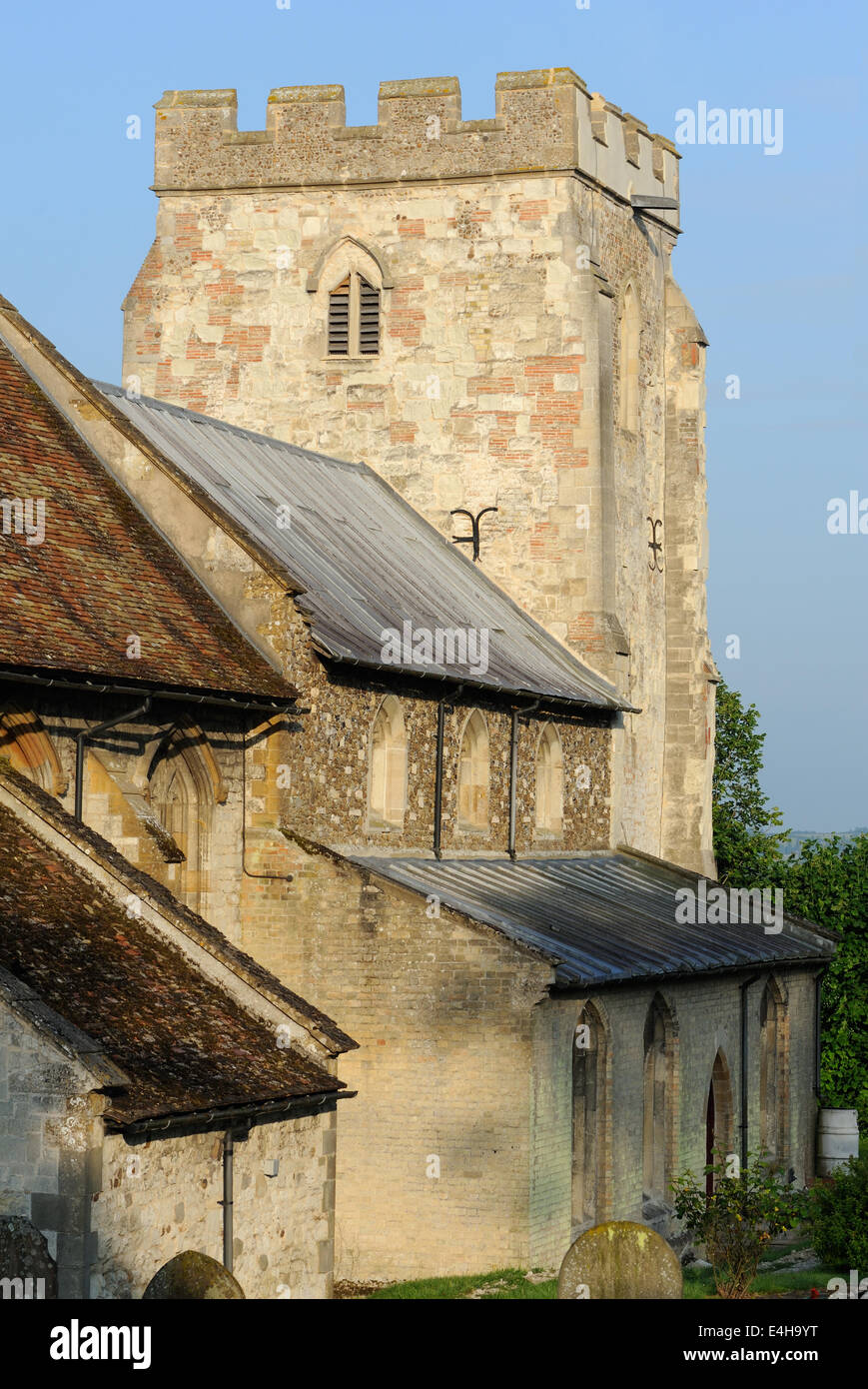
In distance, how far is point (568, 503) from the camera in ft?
111

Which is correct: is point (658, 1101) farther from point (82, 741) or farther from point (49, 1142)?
point (49, 1142)

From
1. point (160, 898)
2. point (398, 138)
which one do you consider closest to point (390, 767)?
point (160, 898)

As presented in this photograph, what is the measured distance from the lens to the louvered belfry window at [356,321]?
114 feet

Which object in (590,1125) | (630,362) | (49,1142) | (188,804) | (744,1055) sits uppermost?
(630,362)

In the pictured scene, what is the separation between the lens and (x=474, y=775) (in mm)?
28891

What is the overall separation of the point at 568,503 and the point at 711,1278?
45.9 ft

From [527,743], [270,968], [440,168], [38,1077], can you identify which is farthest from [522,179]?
[38,1077]

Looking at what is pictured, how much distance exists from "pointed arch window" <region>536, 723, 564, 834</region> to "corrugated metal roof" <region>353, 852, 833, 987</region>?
0.62 meters

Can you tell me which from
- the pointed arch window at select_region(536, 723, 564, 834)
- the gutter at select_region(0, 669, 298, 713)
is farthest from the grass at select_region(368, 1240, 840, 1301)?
the pointed arch window at select_region(536, 723, 564, 834)

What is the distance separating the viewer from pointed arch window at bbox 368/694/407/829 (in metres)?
26.2

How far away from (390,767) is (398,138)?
43.1ft

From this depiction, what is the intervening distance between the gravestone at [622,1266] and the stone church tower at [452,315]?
21.5 metres

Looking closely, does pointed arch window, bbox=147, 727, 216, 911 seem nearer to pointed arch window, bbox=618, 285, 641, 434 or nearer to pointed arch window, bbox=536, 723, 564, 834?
pointed arch window, bbox=536, 723, 564, 834

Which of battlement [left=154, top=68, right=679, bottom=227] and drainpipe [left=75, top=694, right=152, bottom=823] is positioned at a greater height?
battlement [left=154, top=68, right=679, bottom=227]
